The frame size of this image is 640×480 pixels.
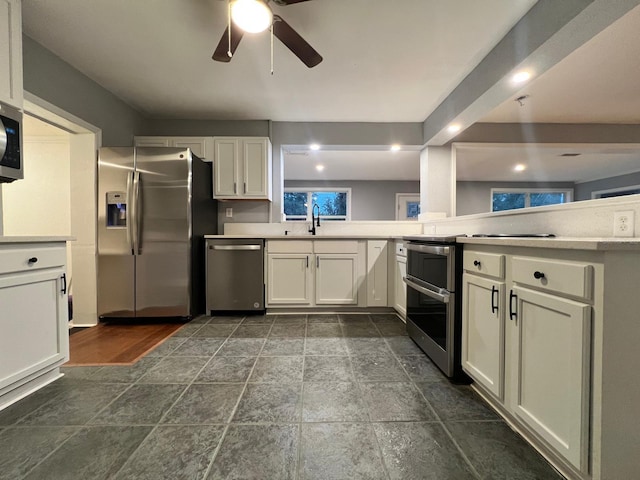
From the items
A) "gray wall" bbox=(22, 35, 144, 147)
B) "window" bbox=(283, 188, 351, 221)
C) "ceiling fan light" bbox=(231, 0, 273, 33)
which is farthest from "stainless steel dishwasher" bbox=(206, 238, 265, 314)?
"window" bbox=(283, 188, 351, 221)

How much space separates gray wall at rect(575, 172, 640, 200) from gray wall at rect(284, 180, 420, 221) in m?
4.32

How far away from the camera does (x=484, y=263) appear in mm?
1420

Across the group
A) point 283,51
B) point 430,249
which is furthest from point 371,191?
point 430,249

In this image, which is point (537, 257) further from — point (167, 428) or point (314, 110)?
point (314, 110)

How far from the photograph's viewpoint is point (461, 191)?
7371 mm

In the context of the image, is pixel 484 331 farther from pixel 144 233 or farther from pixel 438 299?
pixel 144 233

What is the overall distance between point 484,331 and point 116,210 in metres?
3.30

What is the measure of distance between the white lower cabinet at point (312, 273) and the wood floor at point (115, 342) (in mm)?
1085

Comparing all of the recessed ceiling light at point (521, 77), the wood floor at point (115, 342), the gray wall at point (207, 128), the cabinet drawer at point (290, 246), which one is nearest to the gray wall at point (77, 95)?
the gray wall at point (207, 128)

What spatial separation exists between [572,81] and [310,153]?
11.4 feet

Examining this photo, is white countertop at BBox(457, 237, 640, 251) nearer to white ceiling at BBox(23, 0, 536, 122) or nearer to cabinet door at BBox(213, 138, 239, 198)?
white ceiling at BBox(23, 0, 536, 122)

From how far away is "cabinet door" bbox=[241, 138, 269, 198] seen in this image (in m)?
3.36

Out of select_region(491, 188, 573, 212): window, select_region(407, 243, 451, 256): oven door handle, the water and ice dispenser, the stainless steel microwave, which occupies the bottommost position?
select_region(407, 243, 451, 256): oven door handle

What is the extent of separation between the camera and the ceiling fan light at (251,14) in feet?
4.88
